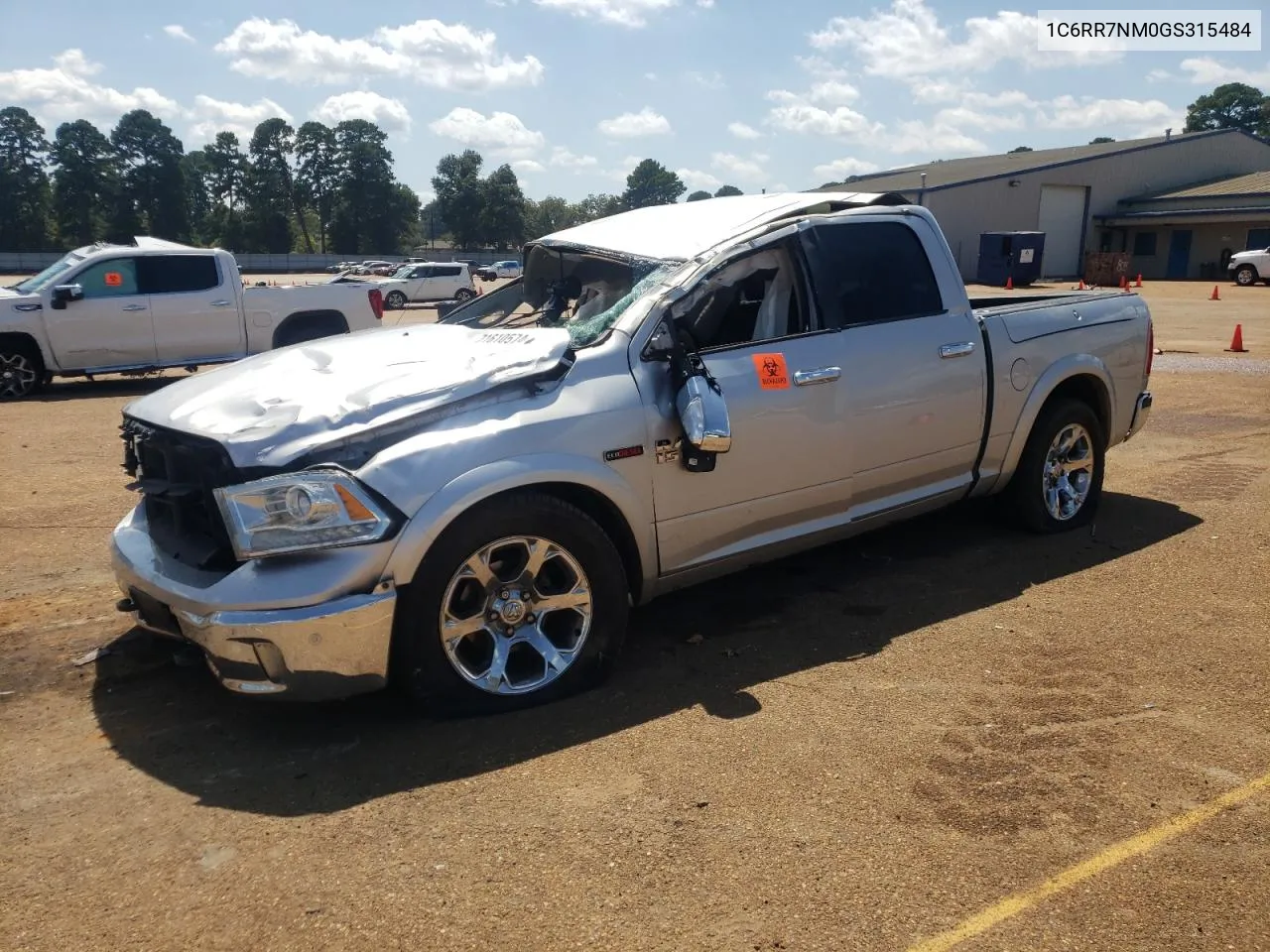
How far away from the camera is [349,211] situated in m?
109

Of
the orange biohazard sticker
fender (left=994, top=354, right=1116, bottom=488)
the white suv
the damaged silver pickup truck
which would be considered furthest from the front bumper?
the white suv

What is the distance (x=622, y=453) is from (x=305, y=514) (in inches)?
46.9

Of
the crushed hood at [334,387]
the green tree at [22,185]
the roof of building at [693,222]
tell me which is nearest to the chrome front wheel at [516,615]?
the crushed hood at [334,387]

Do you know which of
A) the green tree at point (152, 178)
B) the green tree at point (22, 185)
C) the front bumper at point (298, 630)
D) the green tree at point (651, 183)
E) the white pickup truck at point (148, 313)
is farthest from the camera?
the green tree at point (651, 183)

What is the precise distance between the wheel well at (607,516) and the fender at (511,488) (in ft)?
0.08

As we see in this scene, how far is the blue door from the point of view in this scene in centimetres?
4622

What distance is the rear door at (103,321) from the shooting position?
12.5 metres

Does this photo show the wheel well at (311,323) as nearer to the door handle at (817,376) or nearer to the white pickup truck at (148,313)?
the white pickup truck at (148,313)

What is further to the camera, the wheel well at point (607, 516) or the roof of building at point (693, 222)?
the roof of building at point (693, 222)

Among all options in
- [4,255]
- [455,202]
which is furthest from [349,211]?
[4,255]

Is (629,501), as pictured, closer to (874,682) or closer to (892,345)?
(874,682)

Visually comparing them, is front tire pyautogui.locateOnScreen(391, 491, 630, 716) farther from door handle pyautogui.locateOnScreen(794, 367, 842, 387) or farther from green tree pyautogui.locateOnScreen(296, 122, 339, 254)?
green tree pyautogui.locateOnScreen(296, 122, 339, 254)

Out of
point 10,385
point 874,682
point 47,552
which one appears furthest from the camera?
point 10,385

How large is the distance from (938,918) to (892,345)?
2842mm
